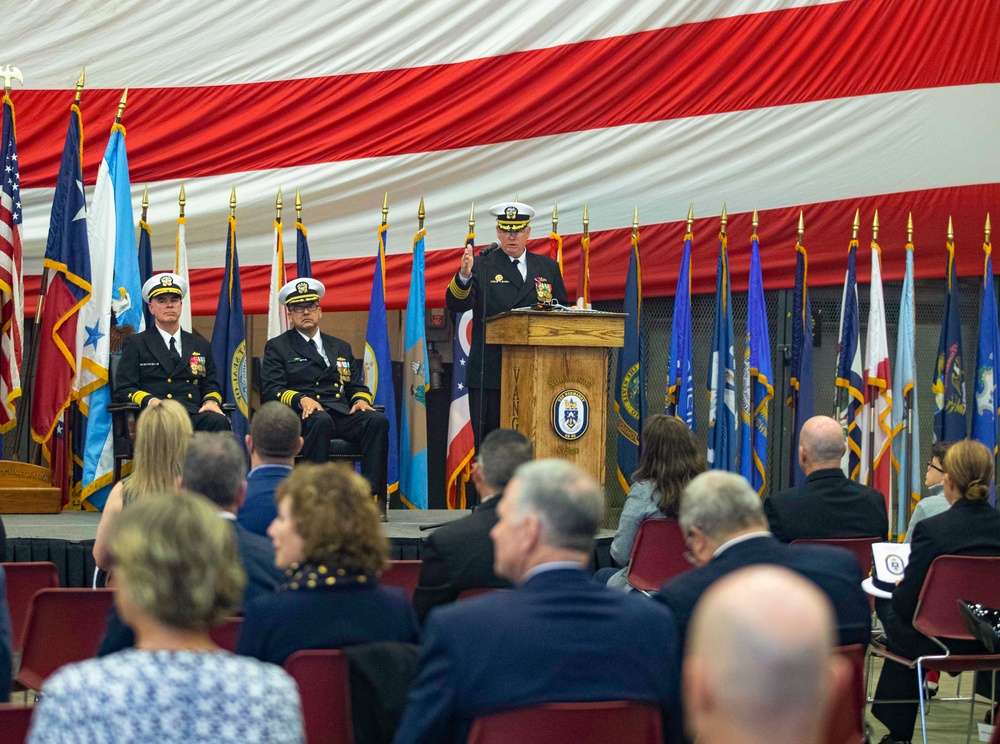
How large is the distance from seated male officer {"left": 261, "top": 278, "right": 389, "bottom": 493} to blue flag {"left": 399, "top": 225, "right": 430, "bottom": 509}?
607 millimetres

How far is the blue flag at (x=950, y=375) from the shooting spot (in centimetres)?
704

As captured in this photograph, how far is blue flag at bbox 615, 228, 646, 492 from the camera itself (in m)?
6.99

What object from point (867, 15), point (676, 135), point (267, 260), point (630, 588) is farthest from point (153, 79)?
point (630, 588)

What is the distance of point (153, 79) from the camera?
24.1 ft

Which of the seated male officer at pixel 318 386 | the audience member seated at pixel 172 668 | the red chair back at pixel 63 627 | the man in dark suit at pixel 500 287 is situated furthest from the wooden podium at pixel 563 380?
the audience member seated at pixel 172 668

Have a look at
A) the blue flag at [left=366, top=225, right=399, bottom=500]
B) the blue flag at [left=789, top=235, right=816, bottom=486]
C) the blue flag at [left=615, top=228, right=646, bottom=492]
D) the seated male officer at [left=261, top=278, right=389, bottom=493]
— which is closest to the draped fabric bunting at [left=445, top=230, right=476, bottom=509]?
the blue flag at [left=366, top=225, right=399, bottom=500]

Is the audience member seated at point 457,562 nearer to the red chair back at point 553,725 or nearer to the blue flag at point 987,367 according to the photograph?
the red chair back at point 553,725

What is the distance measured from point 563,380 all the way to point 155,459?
2.33m

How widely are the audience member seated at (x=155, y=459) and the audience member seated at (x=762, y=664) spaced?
2.49m

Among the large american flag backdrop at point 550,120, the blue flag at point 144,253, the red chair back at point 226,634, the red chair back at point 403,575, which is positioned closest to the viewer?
the red chair back at point 226,634

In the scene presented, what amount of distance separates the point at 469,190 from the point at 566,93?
0.82m

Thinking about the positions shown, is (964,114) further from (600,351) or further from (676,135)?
(600,351)

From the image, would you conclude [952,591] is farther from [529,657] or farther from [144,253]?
[144,253]

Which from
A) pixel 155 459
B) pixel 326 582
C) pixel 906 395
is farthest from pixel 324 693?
pixel 906 395
